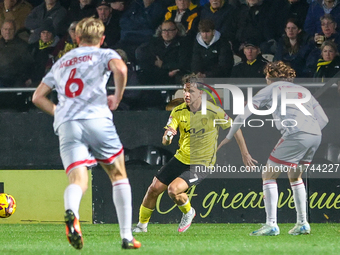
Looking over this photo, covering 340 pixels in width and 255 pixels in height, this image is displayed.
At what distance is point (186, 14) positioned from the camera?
1062cm

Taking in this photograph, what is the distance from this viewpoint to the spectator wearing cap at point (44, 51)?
10.9 metres

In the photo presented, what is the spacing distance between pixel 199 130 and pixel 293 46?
3038 millimetres

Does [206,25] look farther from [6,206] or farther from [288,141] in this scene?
[6,206]

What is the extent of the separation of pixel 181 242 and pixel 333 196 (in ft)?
12.7

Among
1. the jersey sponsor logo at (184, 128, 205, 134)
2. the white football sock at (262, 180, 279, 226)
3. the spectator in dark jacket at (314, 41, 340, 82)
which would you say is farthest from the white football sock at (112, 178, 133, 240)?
the spectator in dark jacket at (314, 41, 340, 82)

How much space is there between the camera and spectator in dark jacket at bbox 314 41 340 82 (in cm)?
944

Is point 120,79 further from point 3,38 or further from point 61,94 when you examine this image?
point 3,38

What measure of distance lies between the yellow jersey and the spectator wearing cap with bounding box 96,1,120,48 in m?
3.52

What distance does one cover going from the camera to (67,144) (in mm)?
4633

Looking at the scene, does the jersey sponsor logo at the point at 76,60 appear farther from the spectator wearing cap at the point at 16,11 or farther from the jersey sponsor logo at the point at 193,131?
the spectator wearing cap at the point at 16,11

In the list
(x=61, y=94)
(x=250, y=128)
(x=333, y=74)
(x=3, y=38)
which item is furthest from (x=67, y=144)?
→ (x=3, y=38)

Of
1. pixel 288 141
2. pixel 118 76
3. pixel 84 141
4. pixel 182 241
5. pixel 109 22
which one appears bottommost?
pixel 182 241

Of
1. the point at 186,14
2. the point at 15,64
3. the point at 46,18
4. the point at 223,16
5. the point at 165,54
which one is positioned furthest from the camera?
the point at 46,18

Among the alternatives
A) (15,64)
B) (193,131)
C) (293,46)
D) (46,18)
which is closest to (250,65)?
(293,46)
